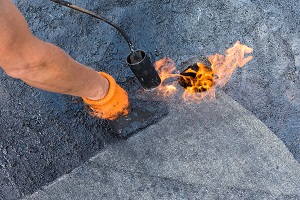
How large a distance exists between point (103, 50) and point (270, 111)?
4.19 ft

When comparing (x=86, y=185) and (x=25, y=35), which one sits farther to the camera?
(x=86, y=185)

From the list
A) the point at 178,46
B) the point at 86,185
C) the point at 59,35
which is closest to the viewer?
the point at 86,185

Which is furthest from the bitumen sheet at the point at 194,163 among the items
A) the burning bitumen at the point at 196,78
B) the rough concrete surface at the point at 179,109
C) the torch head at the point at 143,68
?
the torch head at the point at 143,68

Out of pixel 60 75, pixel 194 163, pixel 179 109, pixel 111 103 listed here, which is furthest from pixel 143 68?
pixel 194 163

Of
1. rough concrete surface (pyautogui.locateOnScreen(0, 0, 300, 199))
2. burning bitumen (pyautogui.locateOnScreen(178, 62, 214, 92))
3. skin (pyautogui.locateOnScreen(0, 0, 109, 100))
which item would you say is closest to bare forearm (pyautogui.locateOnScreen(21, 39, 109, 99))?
skin (pyautogui.locateOnScreen(0, 0, 109, 100))

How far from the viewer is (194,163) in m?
2.31

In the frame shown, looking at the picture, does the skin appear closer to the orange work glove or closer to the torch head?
the orange work glove

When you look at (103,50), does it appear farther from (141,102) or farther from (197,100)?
(197,100)

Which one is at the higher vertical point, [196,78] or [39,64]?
[39,64]

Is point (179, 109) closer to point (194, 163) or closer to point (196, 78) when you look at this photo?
point (196, 78)

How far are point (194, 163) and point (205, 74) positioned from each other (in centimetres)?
64

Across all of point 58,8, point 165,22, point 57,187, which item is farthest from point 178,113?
point 58,8

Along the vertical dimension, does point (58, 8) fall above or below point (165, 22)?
below

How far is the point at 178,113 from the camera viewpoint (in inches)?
97.7
